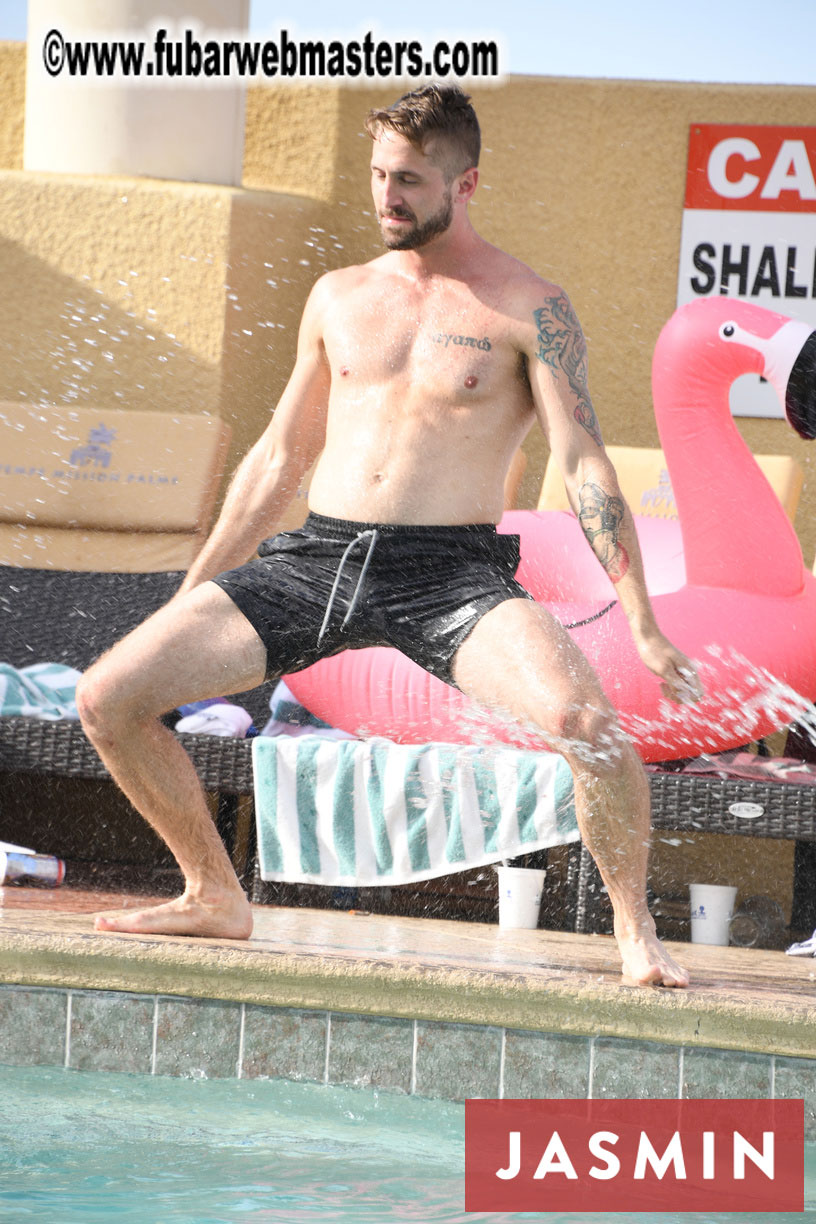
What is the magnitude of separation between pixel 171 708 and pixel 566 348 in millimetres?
1079

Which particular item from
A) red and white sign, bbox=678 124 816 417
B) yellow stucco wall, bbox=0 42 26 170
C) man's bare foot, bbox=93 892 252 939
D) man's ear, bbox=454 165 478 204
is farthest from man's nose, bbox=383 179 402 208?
yellow stucco wall, bbox=0 42 26 170

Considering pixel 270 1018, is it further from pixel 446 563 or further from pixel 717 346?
pixel 717 346

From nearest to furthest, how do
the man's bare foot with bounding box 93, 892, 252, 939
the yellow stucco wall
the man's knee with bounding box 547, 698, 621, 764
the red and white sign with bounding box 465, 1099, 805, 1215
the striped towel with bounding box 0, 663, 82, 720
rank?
the red and white sign with bounding box 465, 1099, 805, 1215
the man's knee with bounding box 547, 698, 621, 764
the man's bare foot with bounding box 93, 892, 252, 939
the striped towel with bounding box 0, 663, 82, 720
the yellow stucco wall

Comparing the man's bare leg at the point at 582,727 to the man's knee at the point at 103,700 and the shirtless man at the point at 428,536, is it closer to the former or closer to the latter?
the shirtless man at the point at 428,536

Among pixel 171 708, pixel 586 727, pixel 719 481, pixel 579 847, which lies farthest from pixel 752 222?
pixel 171 708

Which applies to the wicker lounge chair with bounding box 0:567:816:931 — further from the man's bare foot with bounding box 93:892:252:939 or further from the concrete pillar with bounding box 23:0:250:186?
the concrete pillar with bounding box 23:0:250:186

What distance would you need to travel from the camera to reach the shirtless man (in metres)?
2.97

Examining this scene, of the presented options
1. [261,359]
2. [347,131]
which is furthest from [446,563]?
[347,131]

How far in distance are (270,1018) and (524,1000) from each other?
19.8 inches

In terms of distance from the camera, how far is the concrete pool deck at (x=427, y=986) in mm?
2836

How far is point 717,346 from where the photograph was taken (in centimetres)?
431

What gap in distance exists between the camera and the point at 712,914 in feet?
13.3

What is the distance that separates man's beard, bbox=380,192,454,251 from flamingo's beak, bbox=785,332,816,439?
142cm

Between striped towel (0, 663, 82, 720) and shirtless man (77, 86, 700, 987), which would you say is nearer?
shirtless man (77, 86, 700, 987)
